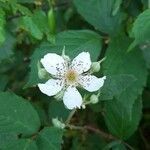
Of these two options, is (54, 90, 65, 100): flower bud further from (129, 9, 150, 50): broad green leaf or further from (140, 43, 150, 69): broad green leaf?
(140, 43, 150, 69): broad green leaf

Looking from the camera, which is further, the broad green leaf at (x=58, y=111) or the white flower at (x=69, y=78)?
the broad green leaf at (x=58, y=111)

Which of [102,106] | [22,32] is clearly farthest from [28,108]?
[22,32]

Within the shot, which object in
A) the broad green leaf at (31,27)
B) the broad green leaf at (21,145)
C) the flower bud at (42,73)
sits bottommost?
the broad green leaf at (21,145)

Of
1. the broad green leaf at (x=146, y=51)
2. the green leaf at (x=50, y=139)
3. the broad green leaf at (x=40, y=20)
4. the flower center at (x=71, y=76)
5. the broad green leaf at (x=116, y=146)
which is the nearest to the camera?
the green leaf at (x=50, y=139)

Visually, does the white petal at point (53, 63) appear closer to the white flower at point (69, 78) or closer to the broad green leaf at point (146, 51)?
the white flower at point (69, 78)

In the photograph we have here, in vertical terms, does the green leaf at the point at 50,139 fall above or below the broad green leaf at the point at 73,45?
below

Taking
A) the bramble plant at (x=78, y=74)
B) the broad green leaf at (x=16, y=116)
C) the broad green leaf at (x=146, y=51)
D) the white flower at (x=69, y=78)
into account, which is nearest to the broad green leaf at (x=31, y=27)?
the bramble plant at (x=78, y=74)

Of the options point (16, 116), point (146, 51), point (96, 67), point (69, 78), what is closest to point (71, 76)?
point (69, 78)

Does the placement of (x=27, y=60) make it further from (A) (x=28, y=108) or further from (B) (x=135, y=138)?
(A) (x=28, y=108)
